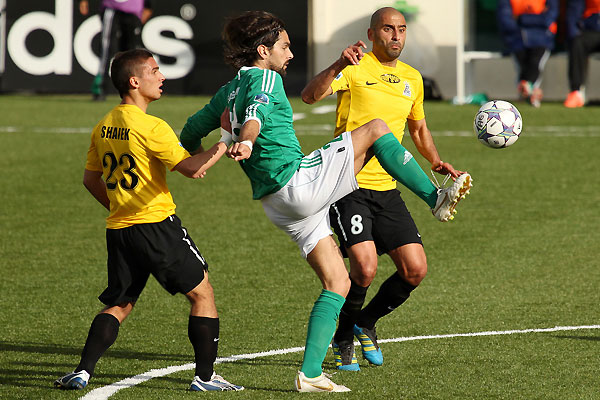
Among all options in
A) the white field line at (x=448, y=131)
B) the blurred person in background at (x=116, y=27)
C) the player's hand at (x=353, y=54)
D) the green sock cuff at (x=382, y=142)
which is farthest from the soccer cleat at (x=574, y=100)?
the green sock cuff at (x=382, y=142)

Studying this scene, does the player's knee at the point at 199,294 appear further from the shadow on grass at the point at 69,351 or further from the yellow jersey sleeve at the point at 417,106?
the yellow jersey sleeve at the point at 417,106

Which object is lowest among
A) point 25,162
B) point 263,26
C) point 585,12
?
point 25,162

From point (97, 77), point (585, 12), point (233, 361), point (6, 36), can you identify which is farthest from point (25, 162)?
point (585, 12)

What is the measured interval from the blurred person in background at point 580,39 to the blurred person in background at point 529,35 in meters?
0.37

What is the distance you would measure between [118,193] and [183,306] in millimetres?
2273

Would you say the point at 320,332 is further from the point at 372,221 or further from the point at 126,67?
the point at 126,67

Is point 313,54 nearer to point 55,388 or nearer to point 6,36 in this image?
point 6,36

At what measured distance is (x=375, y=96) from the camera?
6309mm

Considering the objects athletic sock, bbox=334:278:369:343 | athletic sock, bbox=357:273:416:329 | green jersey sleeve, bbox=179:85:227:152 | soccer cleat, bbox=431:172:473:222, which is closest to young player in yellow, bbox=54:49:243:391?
green jersey sleeve, bbox=179:85:227:152

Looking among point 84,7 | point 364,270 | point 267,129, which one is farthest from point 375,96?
point 84,7

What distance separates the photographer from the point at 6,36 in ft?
63.8

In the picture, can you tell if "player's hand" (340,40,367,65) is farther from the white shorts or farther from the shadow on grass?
the shadow on grass

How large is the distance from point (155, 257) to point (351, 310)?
129 cm

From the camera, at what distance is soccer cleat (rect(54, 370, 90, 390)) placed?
5340mm
